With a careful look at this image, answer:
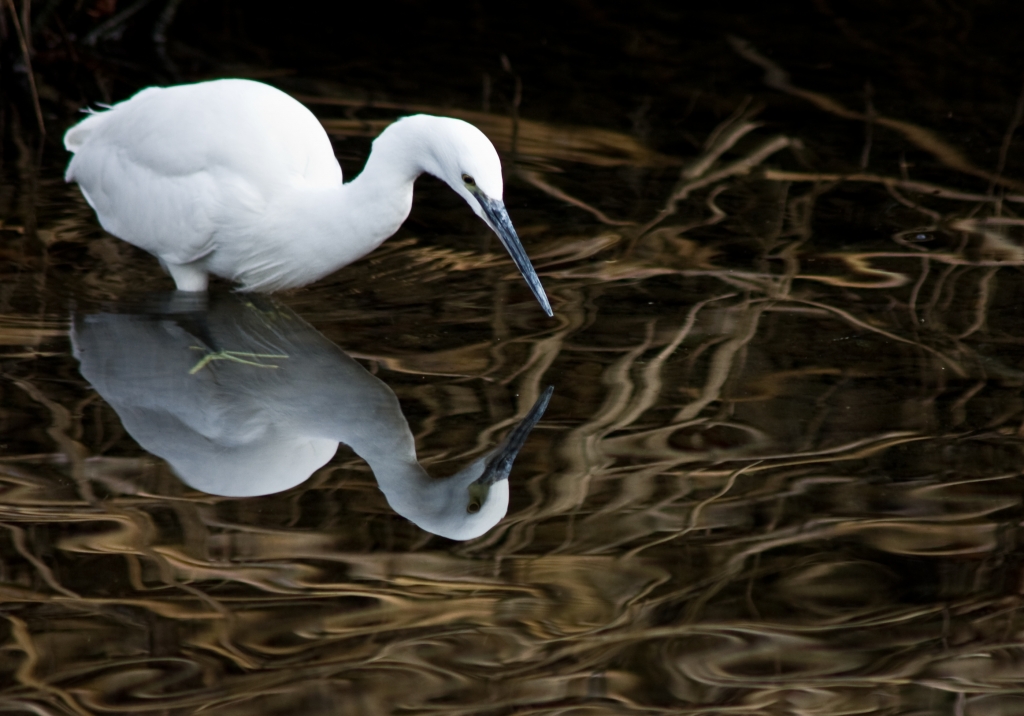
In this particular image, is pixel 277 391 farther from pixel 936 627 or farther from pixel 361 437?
pixel 936 627

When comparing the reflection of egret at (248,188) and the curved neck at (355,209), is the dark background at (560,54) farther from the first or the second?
the curved neck at (355,209)

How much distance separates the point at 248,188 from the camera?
3389 millimetres

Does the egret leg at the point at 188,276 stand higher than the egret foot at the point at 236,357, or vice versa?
the egret leg at the point at 188,276

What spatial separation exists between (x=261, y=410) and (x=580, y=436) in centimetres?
74

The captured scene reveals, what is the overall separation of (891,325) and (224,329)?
1.76 metres

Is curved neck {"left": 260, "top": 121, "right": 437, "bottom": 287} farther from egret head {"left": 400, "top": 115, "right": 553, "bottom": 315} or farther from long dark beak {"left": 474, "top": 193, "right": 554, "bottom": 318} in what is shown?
long dark beak {"left": 474, "top": 193, "right": 554, "bottom": 318}

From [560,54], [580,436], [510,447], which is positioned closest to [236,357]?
[510,447]

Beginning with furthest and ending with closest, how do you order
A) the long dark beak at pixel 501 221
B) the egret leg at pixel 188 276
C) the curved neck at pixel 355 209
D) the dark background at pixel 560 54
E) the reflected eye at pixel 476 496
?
1. the dark background at pixel 560 54
2. the egret leg at pixel 188 276
3. the curved neck at pixel 355 209
4. the long dark beak at pixel 501 221
5. the reflected eye at pixel 476 496

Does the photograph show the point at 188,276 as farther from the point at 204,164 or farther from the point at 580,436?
the point at 580,436

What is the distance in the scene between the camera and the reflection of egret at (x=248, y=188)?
3.21 metres

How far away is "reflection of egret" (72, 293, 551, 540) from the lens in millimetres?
2729

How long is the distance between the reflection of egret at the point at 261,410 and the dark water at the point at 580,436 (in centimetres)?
1

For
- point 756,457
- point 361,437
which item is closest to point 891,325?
point 756,457

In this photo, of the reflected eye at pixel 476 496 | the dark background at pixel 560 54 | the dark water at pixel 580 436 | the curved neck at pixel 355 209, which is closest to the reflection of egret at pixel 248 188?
the curved neck at pixel 355 209
